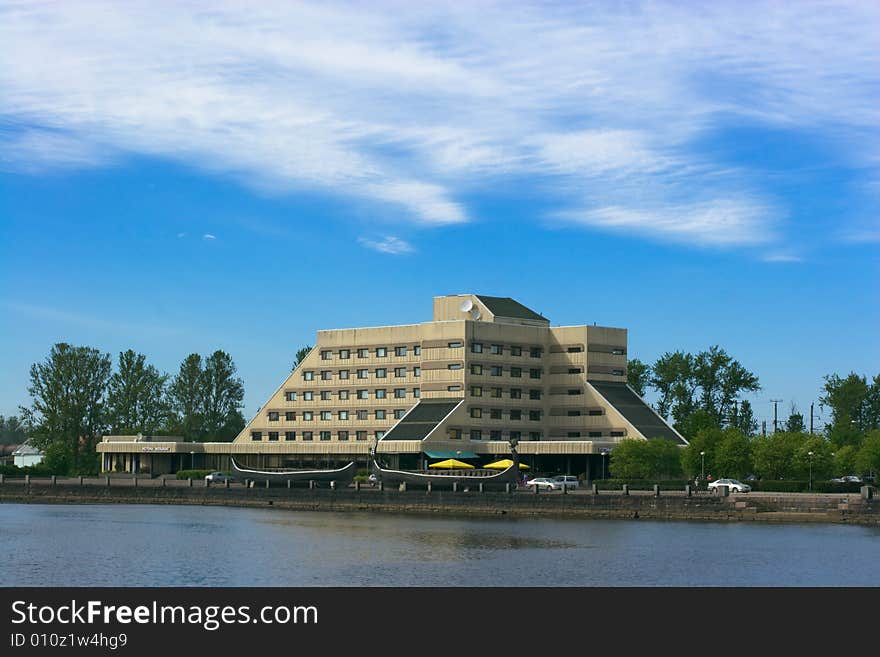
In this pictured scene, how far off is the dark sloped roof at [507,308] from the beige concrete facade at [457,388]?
0.76ft

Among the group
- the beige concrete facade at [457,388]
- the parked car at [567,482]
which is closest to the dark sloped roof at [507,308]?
the beige concrete facade at [457,388]

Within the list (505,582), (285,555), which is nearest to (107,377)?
(285,555)

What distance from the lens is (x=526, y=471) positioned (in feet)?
529

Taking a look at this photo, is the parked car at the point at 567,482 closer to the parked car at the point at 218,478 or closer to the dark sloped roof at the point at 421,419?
the dark sloped roof at the point at 421,419

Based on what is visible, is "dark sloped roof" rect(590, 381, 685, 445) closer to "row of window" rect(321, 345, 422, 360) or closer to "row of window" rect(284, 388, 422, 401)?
"row of window" rect(321, 345, 422, 360)

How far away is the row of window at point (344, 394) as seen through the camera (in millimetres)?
174875

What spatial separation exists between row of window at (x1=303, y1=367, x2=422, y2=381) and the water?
62.0m

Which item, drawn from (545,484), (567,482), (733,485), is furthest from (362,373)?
(733,485)

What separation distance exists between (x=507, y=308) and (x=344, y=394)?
84.3 ft

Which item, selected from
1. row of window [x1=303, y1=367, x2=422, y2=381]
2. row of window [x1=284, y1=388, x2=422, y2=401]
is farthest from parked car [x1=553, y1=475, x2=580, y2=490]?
row of window [x1=303, y1=367, x2=422, y2=381]

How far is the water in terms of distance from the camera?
6812cm

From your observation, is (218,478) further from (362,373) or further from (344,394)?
(362,373)

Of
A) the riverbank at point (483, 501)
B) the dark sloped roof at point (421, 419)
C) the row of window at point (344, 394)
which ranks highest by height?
the row of window at point (344, 394)

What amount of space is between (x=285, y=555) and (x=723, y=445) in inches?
2759
